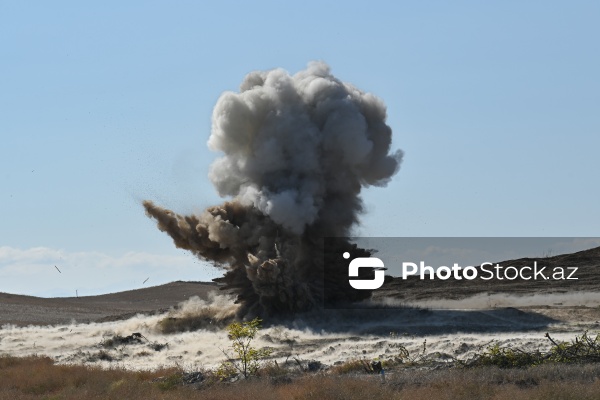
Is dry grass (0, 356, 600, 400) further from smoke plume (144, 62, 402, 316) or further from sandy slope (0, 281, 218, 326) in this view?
sandy slope (0, 281, 218, 326)

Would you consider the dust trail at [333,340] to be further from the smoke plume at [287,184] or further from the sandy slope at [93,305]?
the sandy slope at [93,305]

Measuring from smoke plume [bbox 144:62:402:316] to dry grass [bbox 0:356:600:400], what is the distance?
13.4 metres

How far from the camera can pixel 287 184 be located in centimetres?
4666

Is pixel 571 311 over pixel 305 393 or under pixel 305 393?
over

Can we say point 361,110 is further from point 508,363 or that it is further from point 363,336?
point 508,363

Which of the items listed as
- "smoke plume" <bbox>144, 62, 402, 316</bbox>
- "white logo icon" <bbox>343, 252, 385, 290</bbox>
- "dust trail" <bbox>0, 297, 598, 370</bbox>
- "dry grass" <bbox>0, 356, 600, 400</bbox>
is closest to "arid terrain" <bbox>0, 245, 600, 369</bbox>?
"dust trail" <bbox>0, 297, 598, 370</bbox>

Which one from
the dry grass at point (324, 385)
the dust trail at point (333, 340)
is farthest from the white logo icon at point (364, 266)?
the dry grass at point (324, 385)

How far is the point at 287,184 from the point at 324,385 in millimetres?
22147

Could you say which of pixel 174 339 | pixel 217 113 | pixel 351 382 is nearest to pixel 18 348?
pixel 174 339

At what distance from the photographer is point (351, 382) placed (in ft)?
84.5

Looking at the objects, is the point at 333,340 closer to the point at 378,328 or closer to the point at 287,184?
the point at 378,328

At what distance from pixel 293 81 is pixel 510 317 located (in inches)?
597

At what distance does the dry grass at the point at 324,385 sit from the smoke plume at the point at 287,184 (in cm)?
1339

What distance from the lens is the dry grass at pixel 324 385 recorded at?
77.5 feet
